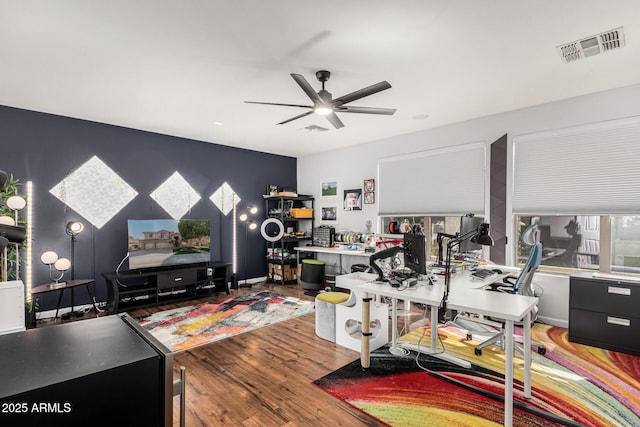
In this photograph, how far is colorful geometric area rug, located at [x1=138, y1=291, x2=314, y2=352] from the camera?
354 centimetres

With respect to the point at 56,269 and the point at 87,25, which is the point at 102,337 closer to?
the point at 87,25

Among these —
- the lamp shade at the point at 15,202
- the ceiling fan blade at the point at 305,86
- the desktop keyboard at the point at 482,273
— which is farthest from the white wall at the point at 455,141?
the lamp shade at the point at 15,202

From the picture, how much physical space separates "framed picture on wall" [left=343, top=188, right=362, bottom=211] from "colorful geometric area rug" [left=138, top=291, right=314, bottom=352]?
206 centimetres

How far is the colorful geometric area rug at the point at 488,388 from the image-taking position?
85.0 inches

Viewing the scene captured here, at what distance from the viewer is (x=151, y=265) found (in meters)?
4.81

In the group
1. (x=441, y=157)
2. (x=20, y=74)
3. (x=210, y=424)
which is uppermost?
(x=20, y=74)

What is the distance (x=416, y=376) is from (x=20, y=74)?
4.69 m

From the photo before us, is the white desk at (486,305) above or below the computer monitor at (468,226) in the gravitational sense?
below

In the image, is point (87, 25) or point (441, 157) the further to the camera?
point (441, 157)

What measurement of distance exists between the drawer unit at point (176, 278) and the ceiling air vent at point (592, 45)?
17.3 ft

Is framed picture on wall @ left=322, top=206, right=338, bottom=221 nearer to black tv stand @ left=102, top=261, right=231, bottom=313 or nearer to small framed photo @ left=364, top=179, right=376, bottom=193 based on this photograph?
small framed photo @ left=364, top=179, right=376, bottom=193

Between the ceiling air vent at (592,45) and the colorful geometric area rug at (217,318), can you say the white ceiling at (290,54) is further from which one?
the colorful geometric area rug at (217,318)

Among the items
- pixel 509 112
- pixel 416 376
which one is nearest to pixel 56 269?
pixel 416 376

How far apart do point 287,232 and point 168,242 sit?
2.38 m
